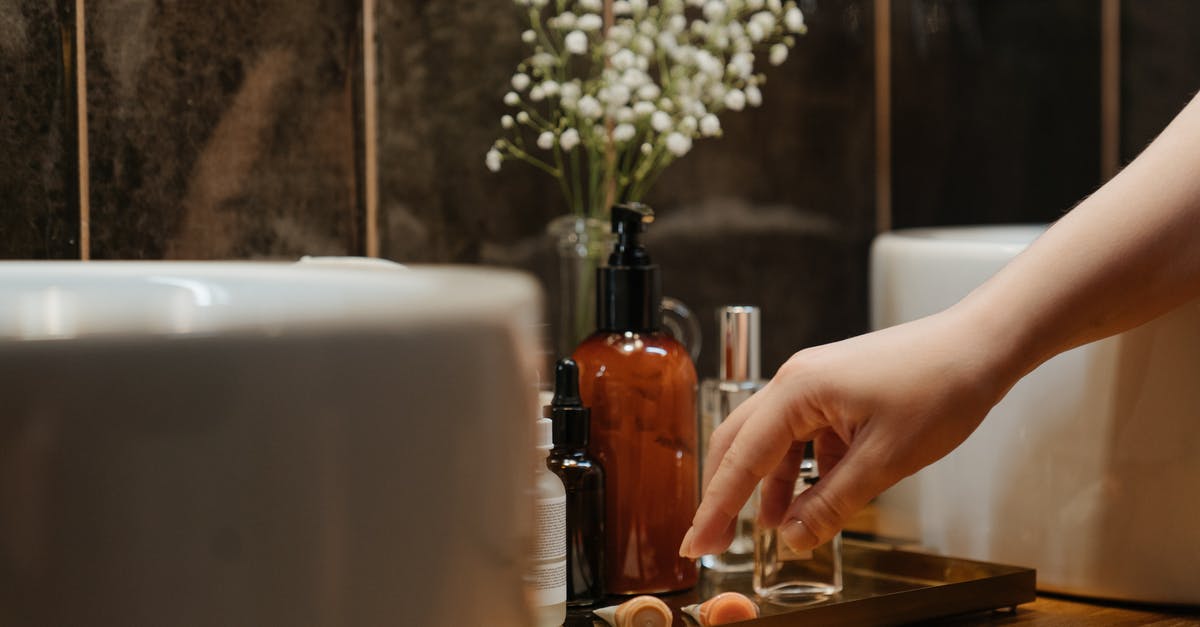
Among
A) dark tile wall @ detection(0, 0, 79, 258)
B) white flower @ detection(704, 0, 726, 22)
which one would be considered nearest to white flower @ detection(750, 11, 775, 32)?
white flower @ detection(704, 0, 726, 22)

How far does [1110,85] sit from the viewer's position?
1503 millimetres

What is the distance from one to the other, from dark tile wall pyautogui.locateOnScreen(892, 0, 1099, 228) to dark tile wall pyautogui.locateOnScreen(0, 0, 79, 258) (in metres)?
0.86

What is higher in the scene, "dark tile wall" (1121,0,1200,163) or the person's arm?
"dark tile wall" (1121,0,1200,163)

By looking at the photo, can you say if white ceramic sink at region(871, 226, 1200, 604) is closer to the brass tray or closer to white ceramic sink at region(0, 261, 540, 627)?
the brass tray

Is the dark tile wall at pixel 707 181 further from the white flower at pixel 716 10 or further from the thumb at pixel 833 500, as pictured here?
the thumb at pixel 833 500

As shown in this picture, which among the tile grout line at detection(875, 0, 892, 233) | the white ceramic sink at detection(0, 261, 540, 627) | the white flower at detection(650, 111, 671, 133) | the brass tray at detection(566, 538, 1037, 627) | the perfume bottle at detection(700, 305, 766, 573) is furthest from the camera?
the tile grout line at detection(875, 0, 892, 233)

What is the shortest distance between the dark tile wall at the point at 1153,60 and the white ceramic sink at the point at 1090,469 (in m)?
0.83

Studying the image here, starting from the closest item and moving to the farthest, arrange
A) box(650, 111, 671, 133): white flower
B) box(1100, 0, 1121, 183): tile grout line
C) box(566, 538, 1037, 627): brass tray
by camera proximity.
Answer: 1. box(566, 538, 1037, 627): brass tray
2. box(650, 111, 671, 133): white flower
3. box(1100, 0, 1121, 183): tile grout line

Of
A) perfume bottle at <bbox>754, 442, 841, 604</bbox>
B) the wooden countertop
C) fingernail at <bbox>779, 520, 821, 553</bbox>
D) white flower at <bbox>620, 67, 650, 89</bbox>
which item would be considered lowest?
the wooden countertop

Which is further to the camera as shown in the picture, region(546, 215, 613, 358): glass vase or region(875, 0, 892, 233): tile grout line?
region(875, 0, 892, 233): tile grout line

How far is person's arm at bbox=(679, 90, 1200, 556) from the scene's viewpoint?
0.54 m

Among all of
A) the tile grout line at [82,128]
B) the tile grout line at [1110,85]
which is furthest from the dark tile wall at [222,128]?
the tile grout line at [1110,85]

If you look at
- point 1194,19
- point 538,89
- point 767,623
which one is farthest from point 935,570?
point 1194,19

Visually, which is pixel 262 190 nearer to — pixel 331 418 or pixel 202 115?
pixel 202 115
